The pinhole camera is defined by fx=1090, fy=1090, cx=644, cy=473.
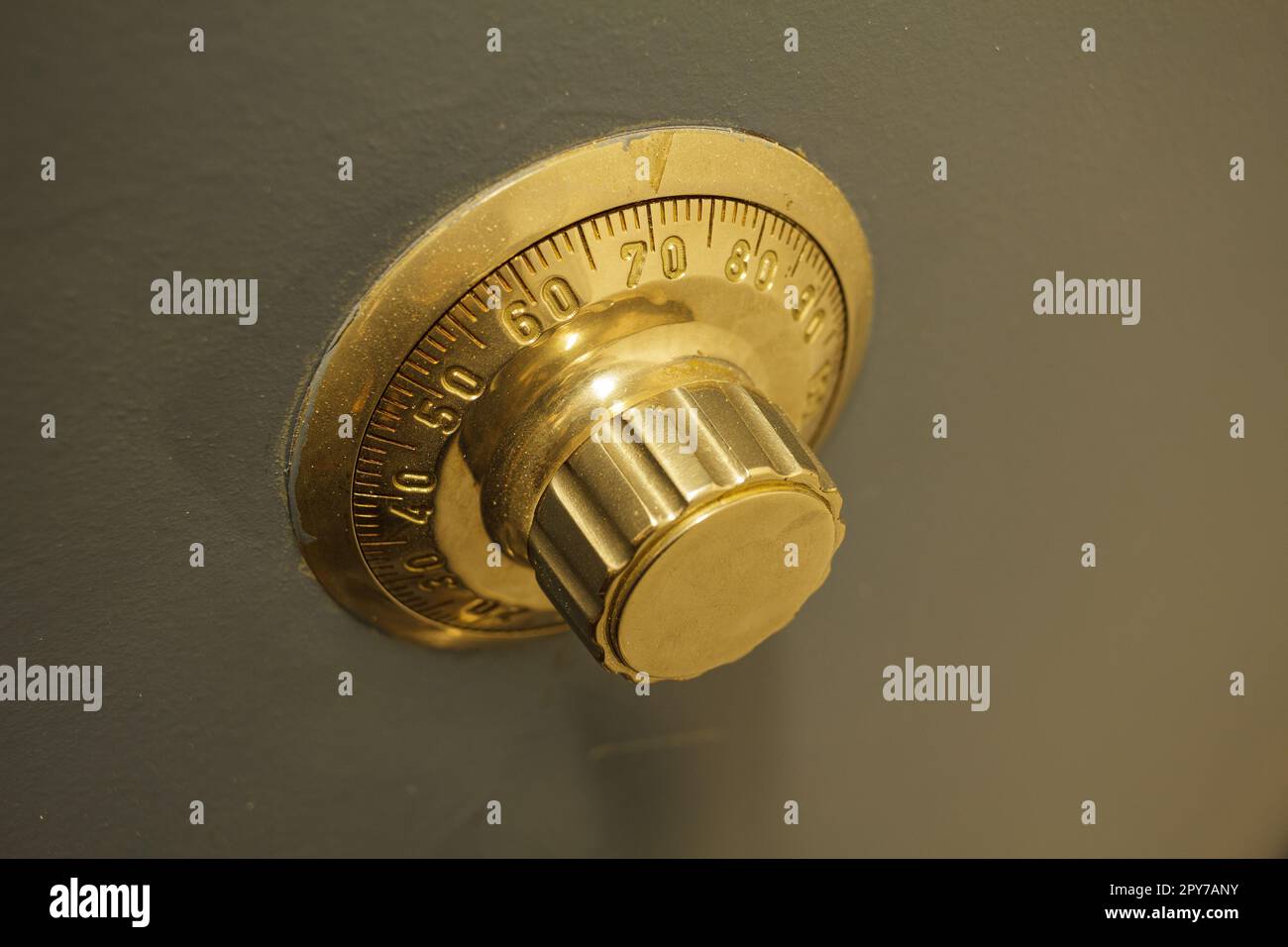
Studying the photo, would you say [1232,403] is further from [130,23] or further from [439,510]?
[130,23]

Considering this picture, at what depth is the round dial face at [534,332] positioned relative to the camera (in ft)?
1.24

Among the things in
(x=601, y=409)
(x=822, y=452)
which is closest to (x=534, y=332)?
(x=601, y=409)

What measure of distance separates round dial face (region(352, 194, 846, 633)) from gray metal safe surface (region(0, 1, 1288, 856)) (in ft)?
0.10

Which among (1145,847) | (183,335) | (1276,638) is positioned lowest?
(1145,847)

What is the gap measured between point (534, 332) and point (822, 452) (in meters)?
0.19

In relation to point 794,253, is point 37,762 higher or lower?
lower

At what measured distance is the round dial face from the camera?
38 cm

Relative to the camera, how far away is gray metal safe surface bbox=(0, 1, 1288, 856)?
34 cm

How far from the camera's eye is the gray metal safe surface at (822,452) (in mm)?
337

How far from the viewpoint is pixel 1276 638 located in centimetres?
69

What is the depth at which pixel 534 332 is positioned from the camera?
15.1 inches

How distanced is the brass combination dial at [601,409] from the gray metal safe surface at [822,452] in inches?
0.6

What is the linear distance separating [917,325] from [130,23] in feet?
1.10
